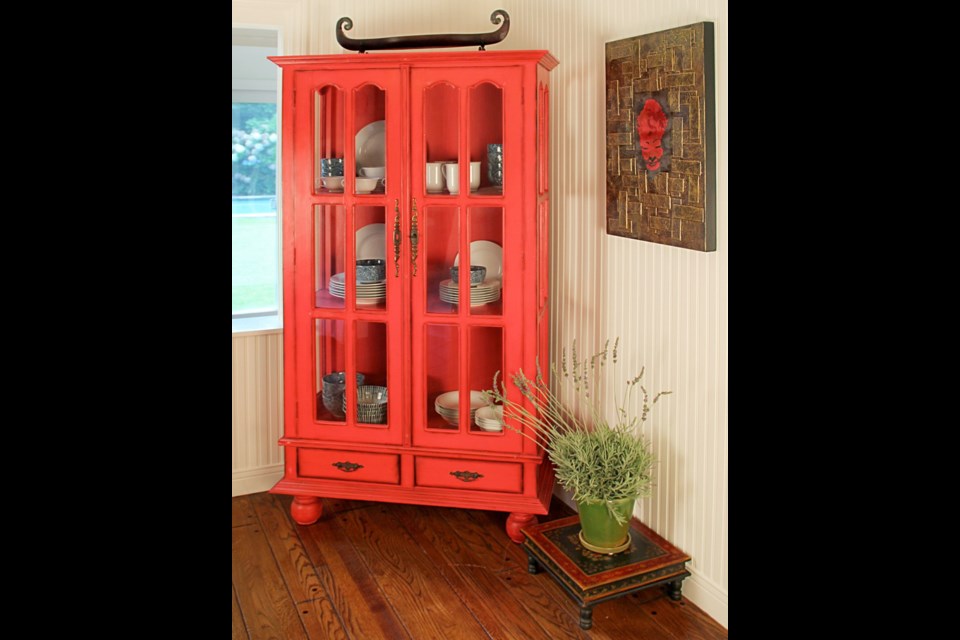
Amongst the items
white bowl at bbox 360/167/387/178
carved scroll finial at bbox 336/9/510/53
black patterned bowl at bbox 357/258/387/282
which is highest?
carved scroll finial at bbox 336/9/510/53

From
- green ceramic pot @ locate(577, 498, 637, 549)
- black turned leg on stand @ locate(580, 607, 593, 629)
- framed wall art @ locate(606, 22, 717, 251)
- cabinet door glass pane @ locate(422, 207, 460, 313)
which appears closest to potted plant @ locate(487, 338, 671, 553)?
green ceramic pot @ locate(577, 498, 637, 549)

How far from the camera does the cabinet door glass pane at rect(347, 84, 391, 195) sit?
296 cm

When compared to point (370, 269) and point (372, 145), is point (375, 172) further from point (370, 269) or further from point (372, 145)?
point (370, 269)

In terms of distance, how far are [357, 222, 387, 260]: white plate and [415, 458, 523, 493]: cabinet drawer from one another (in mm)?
765

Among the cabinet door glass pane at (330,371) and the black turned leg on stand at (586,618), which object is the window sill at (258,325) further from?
the black turned leg on stand at (586,618)

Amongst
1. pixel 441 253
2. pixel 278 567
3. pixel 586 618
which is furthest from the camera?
pixel 441 253

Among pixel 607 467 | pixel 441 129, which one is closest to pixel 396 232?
pixel 441 129

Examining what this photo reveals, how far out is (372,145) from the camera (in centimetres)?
298

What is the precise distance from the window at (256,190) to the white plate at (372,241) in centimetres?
70

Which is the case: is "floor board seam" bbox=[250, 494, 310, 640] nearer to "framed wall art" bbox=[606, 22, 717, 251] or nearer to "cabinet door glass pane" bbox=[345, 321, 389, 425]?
"cabinet door glass pane" bbox=[345, 321, 389, 425]

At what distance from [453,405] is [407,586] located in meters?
0.66
